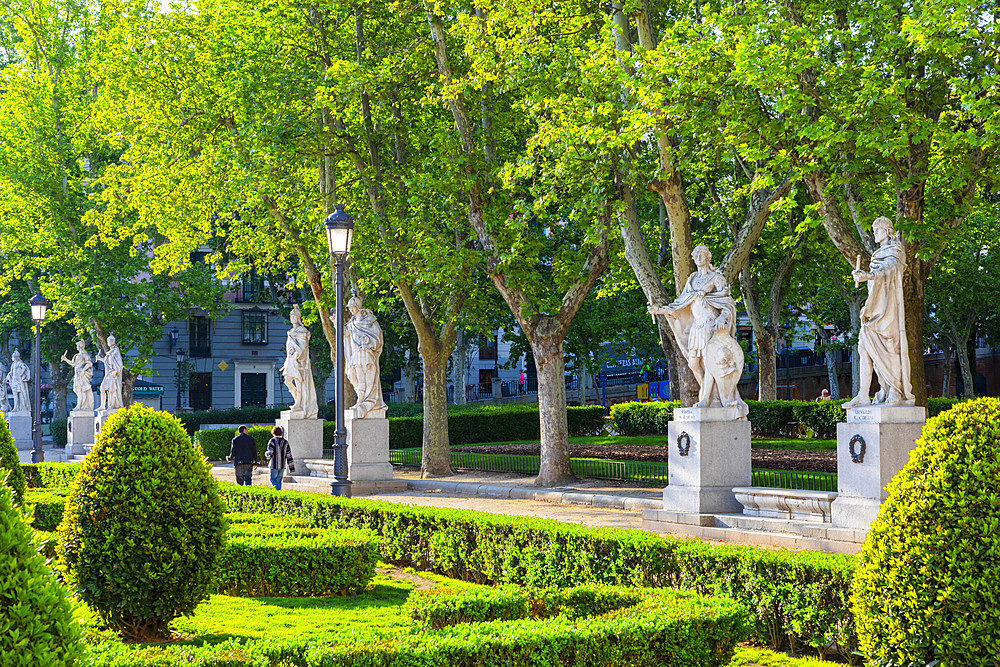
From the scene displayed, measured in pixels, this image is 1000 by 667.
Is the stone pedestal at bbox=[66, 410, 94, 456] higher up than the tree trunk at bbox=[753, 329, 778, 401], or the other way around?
the tree trunk at bbox=[753, 329, 778, 401]

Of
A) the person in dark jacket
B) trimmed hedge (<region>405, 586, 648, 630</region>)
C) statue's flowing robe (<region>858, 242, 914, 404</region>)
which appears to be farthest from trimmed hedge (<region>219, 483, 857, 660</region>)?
the person in dark jacket

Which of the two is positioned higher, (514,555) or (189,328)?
(189,328)

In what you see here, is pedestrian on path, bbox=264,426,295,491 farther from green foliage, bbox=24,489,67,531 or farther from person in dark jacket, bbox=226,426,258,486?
green foliage, bbox=24,489,67,531

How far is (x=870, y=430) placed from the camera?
11.7 metres

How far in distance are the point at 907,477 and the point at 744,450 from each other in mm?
8462

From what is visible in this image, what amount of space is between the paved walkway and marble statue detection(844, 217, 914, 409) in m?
4.43

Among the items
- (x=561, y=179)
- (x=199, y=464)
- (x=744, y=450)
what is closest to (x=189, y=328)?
(x=561, y=179)

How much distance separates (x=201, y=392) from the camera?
2120 inches

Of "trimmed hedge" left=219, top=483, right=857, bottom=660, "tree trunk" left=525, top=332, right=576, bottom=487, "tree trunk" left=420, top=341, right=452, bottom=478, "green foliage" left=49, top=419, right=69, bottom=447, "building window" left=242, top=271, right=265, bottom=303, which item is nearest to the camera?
"trimmed hedge" left=219, top=483, right=857, bottom=660

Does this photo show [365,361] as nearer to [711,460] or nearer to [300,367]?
[300,367]

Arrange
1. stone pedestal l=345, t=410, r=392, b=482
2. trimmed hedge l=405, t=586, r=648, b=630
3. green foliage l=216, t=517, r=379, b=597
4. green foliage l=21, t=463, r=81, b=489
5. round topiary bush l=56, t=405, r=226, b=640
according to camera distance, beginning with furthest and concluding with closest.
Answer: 1. stone pedestal l=345, t=410, r=392, b=482
2. green foliage l=21, t=463, r=81, b=489
3. green foliage l=216, t=517, r=379, b=597
4. round topiary bush l=56, t=405, r=226, b=640
5. trimmed hedge l=405, t=586, r=648, b=630

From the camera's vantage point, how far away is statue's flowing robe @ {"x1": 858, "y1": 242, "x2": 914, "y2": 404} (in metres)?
11.9

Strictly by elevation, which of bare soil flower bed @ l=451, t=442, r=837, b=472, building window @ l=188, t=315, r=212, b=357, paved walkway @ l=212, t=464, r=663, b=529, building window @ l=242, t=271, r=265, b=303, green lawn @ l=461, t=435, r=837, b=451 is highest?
building window @ l=242, t=271, r=265, b=303

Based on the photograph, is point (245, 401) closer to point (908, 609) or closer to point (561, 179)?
point (561, 179)
